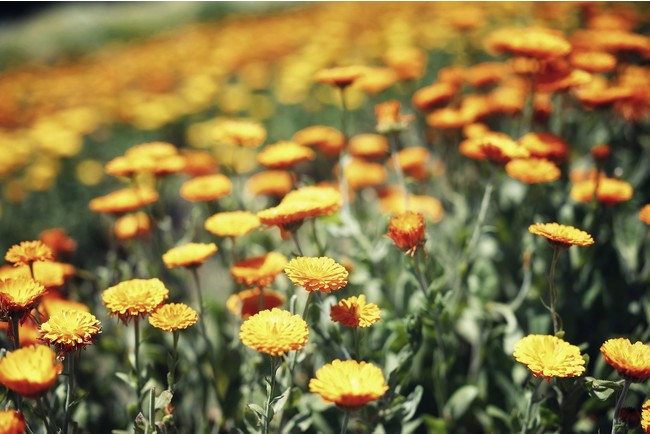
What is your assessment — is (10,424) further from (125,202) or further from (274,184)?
(274,184)

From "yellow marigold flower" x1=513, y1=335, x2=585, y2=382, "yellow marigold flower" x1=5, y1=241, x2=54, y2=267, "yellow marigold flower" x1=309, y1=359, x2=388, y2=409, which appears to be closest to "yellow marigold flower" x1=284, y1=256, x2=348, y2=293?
"yellow marigold flower" x1=309, y1=359, x2=388, y2=409

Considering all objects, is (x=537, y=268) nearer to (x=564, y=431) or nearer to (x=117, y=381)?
(x=564, y=431)

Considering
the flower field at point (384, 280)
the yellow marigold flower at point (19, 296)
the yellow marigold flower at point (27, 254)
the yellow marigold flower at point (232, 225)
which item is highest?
the yellow marigold flower at point (27, 254)

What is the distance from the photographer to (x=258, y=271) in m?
1.53

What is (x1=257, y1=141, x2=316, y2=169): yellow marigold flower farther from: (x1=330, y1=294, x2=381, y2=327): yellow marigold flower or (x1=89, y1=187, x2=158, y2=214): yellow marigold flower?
(x1=330, y1=294, x2=381, y2=327): yellow marigold flower

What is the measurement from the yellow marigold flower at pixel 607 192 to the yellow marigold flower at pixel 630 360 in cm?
80

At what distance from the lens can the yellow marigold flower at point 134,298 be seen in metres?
1.27

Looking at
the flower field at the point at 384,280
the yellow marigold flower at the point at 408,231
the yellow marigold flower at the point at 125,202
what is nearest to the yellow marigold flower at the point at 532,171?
the flower field at the point at 384,280

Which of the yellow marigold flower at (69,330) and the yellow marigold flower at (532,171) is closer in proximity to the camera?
the yellow marigold flower at (69,330)

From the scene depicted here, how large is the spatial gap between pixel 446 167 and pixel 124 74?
553 centimetres

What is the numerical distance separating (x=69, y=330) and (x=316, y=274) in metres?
0.62

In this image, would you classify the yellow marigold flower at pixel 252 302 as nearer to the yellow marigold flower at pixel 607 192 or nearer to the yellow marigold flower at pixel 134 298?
the yellow marigold flower at pixel 134 298

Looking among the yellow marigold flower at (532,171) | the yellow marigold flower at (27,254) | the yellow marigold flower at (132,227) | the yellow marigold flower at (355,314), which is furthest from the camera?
the yellow marigold flower at (132,227)

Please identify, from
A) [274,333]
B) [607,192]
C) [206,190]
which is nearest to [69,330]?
[274,333]
